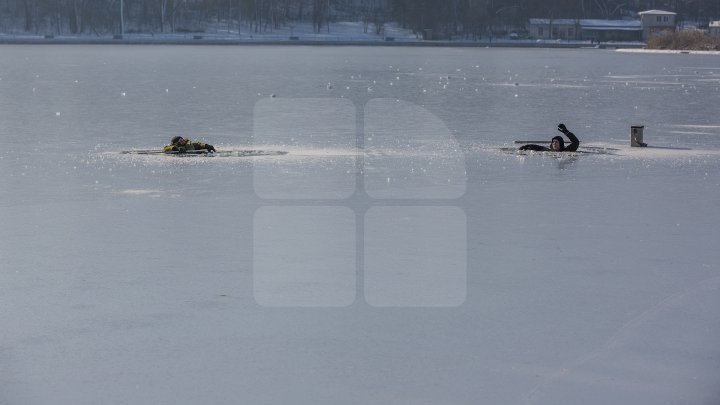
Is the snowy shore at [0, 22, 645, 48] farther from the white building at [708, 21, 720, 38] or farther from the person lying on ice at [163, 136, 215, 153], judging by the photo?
the person lying on ice at [163, 136, 215, 153]

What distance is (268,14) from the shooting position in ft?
456

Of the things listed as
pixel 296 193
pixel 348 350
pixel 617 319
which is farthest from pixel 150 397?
pixel 296 193

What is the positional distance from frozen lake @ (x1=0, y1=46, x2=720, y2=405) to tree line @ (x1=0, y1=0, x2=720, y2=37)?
113m

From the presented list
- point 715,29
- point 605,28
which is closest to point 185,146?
point 715,29

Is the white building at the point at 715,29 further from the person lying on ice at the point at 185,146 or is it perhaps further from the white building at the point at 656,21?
the person lying on ice at the point at 185,146

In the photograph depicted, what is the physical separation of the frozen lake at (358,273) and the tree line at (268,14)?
112806 millimetres

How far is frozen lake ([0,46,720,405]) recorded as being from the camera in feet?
16.1

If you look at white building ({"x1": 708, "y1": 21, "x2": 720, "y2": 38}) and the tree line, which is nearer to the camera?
white building ({"x1": 708, "y1": 21, "x2": 720, "y2": 38})

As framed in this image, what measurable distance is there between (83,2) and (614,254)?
130091 millimetres

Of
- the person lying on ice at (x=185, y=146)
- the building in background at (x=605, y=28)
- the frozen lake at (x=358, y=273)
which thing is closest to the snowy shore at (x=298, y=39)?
the building in background at (x=605, y=28)

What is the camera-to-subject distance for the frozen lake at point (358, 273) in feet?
16.1

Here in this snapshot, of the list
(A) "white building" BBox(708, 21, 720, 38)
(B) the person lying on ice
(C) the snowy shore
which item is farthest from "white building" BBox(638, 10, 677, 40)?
(B) the person lying on ice

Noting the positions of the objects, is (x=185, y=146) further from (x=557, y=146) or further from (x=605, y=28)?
(x=605, y=28)

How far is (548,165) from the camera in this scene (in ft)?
42.6
